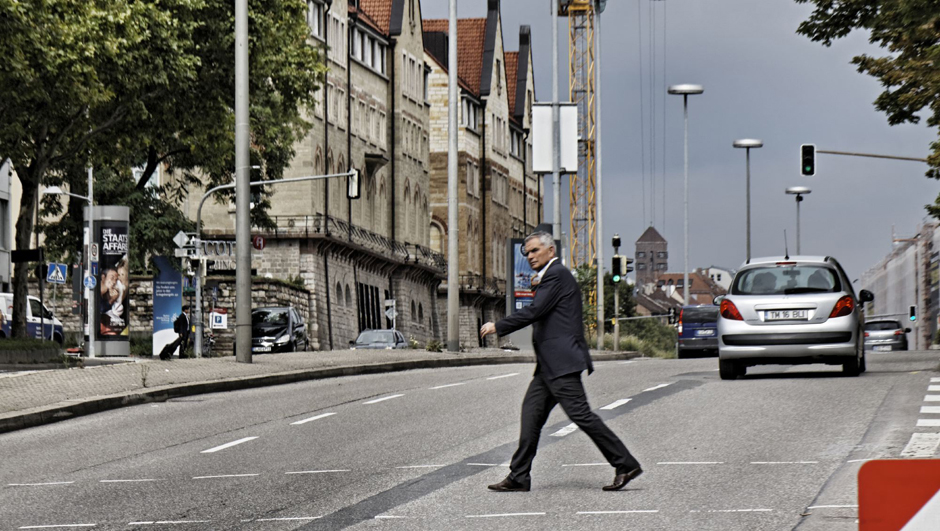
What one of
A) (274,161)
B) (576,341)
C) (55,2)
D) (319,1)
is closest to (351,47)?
(319,1)

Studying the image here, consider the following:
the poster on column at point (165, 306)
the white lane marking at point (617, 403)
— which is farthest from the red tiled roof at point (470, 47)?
the white lane marking at point (617, 403)

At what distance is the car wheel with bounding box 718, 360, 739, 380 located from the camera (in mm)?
23094

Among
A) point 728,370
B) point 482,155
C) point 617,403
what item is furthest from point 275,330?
point 482,155

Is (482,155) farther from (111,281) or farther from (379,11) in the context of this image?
(111,281)

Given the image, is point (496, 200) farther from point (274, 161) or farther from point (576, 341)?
point (576, 341)

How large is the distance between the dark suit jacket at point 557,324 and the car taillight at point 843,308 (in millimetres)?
12047

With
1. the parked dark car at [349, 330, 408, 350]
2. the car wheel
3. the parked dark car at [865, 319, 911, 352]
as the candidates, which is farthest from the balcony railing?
the car wheel

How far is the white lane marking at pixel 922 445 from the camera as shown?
12.4 meters

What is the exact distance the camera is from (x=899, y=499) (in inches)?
159

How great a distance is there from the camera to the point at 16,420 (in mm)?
18688

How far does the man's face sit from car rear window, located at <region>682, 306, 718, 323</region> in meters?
42.1

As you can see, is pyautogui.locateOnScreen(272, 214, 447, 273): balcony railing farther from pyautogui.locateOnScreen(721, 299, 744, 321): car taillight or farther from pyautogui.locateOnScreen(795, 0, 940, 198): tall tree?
pyautogui.locateOnScreen(721, 299, 744, 321): car taillight

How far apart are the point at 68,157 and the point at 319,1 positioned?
117ft

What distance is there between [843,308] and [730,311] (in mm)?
1495
